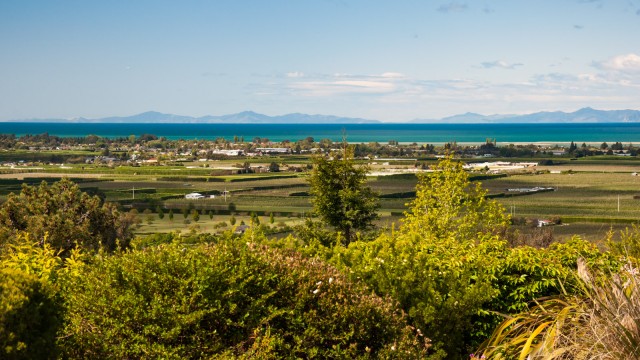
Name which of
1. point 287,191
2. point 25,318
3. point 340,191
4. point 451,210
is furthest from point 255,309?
point 287,191

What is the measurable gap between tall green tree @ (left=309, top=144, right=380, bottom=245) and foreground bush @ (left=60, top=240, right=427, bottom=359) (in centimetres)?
2518

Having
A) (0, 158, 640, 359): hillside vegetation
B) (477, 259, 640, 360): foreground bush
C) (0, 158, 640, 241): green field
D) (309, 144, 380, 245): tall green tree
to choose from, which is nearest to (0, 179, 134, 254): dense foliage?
(309, 144, 380, 245): tall green tree

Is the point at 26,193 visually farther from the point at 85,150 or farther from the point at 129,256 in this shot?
the point at 85,150

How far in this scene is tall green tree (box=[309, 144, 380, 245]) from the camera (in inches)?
1377

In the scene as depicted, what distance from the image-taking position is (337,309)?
9.23 m

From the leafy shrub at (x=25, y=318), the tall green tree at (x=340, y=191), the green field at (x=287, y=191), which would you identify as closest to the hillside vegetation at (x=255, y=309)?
the leafy shrub at (x=25, y=318)

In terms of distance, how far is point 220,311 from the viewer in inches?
353

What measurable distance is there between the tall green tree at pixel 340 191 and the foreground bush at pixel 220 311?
2518 centimetres

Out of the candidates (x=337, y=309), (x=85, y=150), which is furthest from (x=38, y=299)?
(x=85, y=150)

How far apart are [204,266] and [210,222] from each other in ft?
211

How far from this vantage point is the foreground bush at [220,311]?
8773 millimetres

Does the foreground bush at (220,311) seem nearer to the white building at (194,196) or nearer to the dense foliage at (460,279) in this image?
the dense foliage at (460,279)

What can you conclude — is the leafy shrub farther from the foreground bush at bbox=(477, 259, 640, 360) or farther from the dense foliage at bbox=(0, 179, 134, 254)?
the dense foliage at bbox=(0, 179, 134, 254)

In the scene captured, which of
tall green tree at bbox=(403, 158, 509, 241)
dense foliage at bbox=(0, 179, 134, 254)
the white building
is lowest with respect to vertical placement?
the white building
